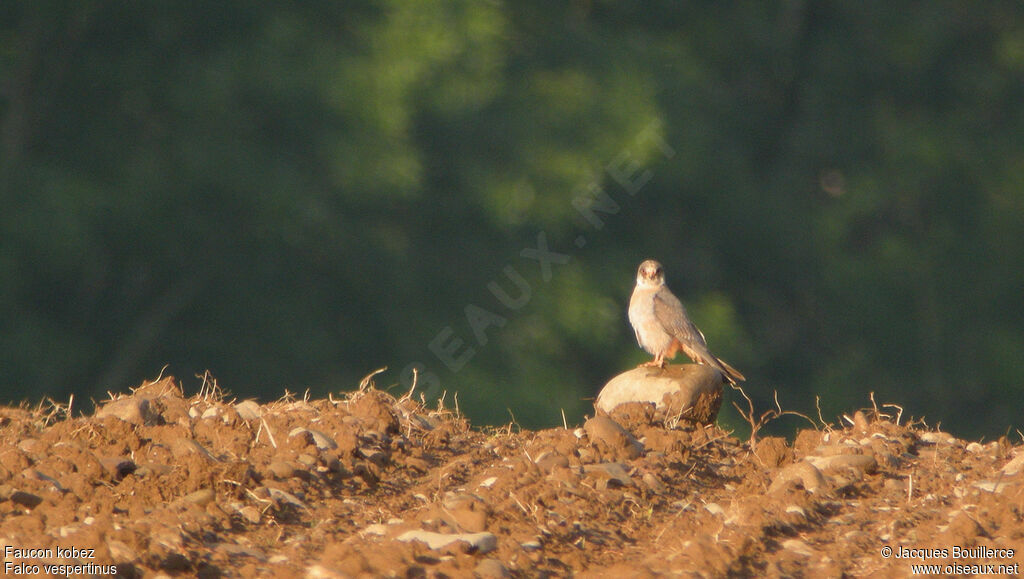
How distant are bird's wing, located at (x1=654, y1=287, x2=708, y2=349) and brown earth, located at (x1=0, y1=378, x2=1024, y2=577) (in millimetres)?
1676

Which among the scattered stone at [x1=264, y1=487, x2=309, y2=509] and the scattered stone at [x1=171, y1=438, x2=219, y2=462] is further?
the scattered stone at [x1=171, y1=438, x2=219, y2=462]

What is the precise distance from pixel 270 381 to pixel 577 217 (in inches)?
154

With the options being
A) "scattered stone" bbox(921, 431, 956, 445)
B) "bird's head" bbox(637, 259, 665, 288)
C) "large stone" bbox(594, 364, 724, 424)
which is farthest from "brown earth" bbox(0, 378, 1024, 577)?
"bird's head" bbox(637, 259, 665, 288)

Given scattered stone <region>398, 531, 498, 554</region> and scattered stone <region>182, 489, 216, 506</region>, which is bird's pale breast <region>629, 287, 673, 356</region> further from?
scattered stone <region>182, 489, 216, 506</region>

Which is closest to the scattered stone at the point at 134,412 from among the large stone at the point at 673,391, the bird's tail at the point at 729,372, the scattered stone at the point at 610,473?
the scattered stone at the point at 610,473

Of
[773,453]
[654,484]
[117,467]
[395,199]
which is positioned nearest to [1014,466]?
[773,453]

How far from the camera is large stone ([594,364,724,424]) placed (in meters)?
6.11

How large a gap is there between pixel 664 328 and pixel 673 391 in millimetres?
1277

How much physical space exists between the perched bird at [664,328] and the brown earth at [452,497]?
5.54ft

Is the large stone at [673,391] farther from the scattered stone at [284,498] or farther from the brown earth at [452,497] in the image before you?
the scattered stone at [284,498]

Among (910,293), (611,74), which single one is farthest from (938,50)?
(611,74)

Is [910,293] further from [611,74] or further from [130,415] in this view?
[130,415]

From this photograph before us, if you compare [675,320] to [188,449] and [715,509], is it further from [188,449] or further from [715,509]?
[188,449]

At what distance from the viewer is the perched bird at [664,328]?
24.0ft
